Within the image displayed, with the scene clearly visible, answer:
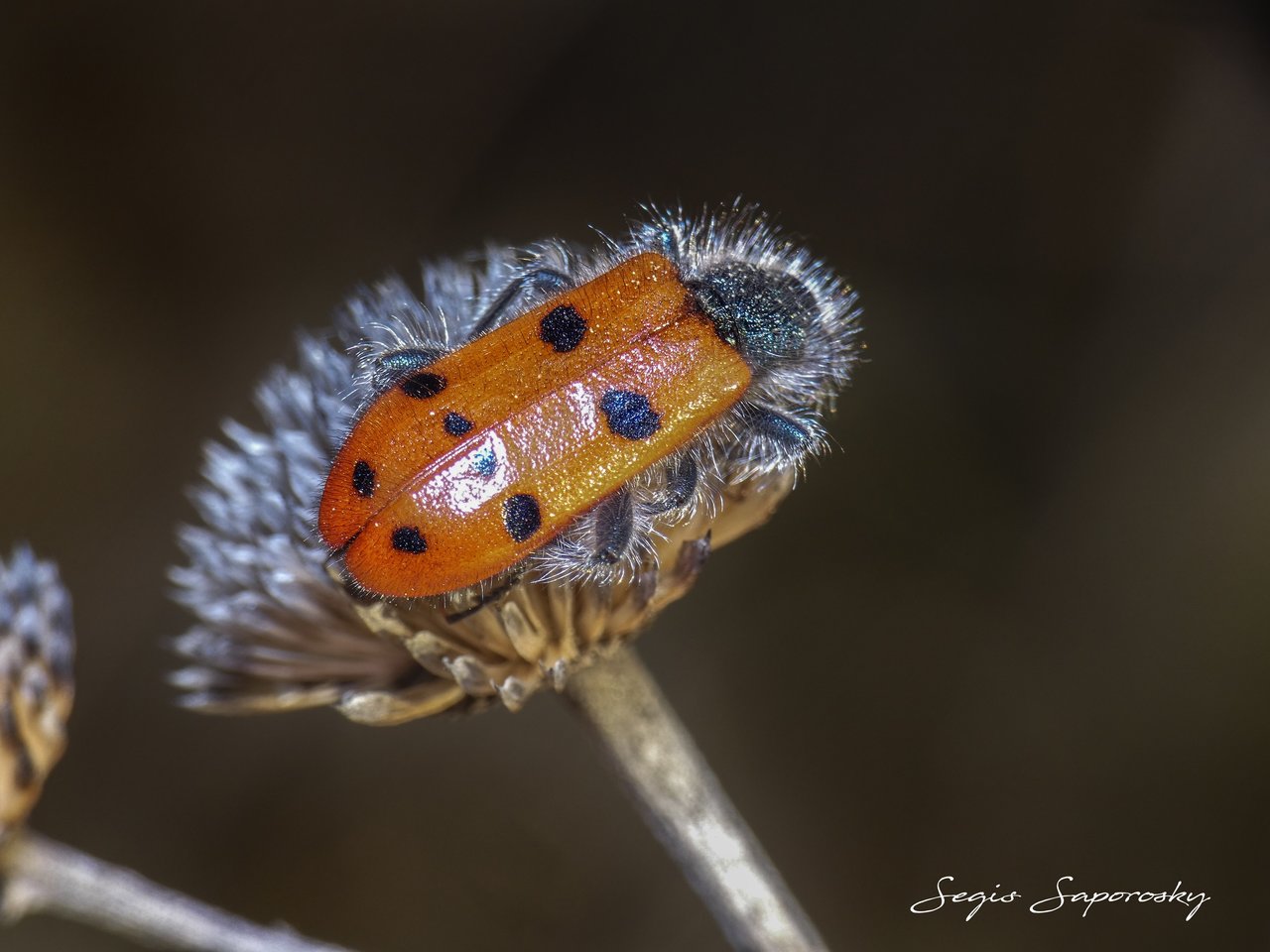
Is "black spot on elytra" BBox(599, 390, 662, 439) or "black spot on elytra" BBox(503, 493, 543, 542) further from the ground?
"black spot on elytra" BBox(599, 390, 662, 439)

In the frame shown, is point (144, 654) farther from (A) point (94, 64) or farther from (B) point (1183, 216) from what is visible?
(B) point (1183, 216)

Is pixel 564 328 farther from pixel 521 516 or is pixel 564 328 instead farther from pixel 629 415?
pixel 521 516

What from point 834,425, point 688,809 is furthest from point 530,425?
point 834,425

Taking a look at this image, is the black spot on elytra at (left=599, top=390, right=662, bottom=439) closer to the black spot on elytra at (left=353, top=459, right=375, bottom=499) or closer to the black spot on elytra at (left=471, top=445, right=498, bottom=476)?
the black spot on elytra at (left=471, top=445, right=498, bottom=476)

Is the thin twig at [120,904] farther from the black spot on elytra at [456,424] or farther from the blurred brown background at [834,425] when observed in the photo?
the blurred brown background at [834,425]

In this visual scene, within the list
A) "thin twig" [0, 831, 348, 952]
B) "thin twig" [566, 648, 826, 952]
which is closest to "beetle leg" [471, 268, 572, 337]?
"thin twig" [566, 648, 826, 952]

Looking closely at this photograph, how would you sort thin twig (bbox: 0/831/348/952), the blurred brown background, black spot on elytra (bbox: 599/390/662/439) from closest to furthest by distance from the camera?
thin twig (bbox: 0/831/348/952) < black spot on elytra (bbox: 599/390/662/439) < the blurred brown background

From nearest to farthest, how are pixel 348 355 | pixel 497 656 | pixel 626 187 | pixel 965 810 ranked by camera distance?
1. pixel 497 656
2. pixel 348 355
3. pixel 965 810
4. pixel 626 187

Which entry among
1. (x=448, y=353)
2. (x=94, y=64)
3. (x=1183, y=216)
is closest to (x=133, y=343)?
(x=94, y=64)
